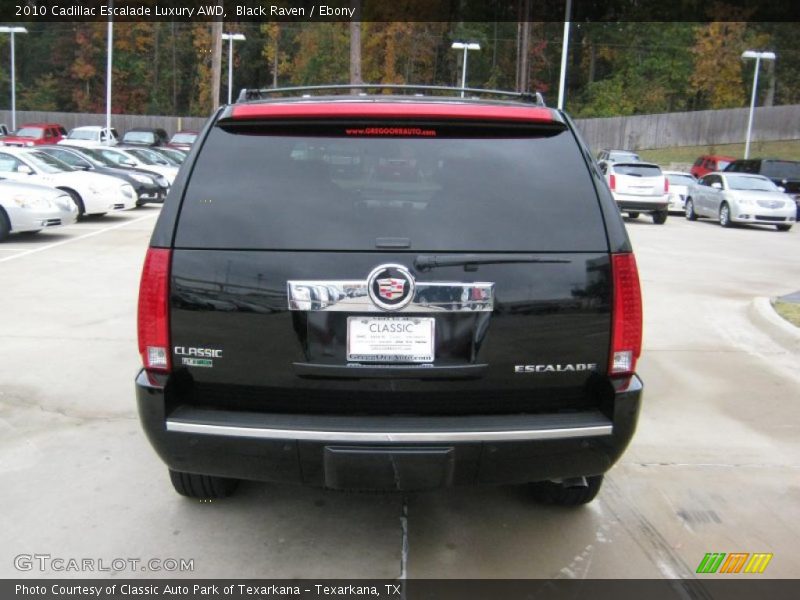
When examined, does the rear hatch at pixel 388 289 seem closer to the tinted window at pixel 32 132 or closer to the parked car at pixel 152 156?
Result: the parked car at pixel 152 156

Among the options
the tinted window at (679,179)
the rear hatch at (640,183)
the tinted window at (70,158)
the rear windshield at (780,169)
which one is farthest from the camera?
the tinted window at (679,179)

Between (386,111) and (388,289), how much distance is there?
776 millimetres

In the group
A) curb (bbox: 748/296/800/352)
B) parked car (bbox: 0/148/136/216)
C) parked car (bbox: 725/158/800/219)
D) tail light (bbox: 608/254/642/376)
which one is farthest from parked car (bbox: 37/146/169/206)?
parked car (bbox: 725/158/800/219)

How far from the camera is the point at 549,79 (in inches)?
2579

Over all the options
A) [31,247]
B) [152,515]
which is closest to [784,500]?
[152,515]

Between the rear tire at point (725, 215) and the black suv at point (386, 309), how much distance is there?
1991 cm

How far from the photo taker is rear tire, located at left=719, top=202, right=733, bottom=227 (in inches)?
837

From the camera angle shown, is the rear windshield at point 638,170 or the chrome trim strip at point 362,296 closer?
the chrome trim strip at point 362,296

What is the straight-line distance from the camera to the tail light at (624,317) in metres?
3.09

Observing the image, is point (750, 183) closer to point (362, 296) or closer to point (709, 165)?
point (709, 165)

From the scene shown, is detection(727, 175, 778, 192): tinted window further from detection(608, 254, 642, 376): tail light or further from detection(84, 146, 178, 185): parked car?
detection(608, 254, 642, 376): tail light

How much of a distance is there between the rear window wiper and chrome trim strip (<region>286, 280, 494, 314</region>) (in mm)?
69

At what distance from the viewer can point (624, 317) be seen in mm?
3119

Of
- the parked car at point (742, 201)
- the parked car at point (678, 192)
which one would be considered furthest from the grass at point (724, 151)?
the parked car at point (742, 201)
